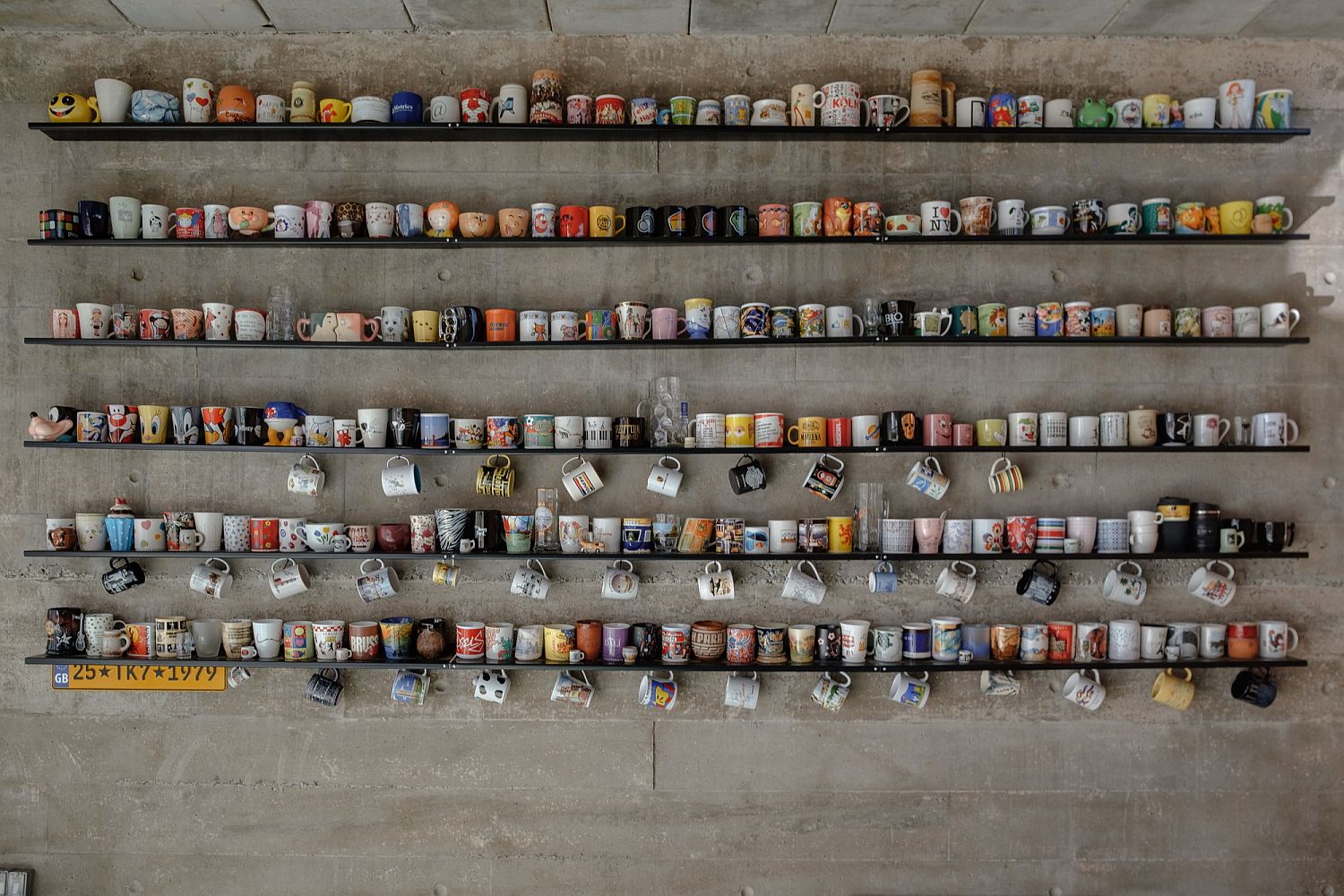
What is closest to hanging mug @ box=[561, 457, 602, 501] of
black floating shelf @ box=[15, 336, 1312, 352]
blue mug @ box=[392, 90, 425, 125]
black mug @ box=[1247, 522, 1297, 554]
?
black floating shelf @ box=[15, 336, 1312, 352]

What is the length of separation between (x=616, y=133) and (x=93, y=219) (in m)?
1.69

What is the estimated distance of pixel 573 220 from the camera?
2623 mm

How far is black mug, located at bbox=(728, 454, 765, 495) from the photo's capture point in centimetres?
264

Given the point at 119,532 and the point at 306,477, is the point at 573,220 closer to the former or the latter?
the point at 306,477

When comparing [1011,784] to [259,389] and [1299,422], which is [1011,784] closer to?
[1299,422]

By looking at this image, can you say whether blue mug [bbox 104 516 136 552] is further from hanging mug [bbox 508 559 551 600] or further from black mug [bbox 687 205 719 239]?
black mug [bbox 687 205 719 239]

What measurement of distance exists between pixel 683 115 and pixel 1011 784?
247 cm

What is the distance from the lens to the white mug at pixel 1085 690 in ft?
8.84

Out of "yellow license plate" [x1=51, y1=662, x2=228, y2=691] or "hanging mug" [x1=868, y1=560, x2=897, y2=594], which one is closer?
"hanging mug" [x1=868, y1=560, x2=897, y2=594]

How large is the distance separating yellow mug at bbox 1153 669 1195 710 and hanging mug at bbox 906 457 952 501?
0.94m

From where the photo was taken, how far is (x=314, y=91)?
273 centimetres

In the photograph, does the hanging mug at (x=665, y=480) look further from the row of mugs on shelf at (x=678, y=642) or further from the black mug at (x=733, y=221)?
the black mug at (x=733, y=221)

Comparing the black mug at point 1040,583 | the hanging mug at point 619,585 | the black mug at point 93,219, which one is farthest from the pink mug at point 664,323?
the black mug at point 93,219

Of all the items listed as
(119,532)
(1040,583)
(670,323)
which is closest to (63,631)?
(119,532)
